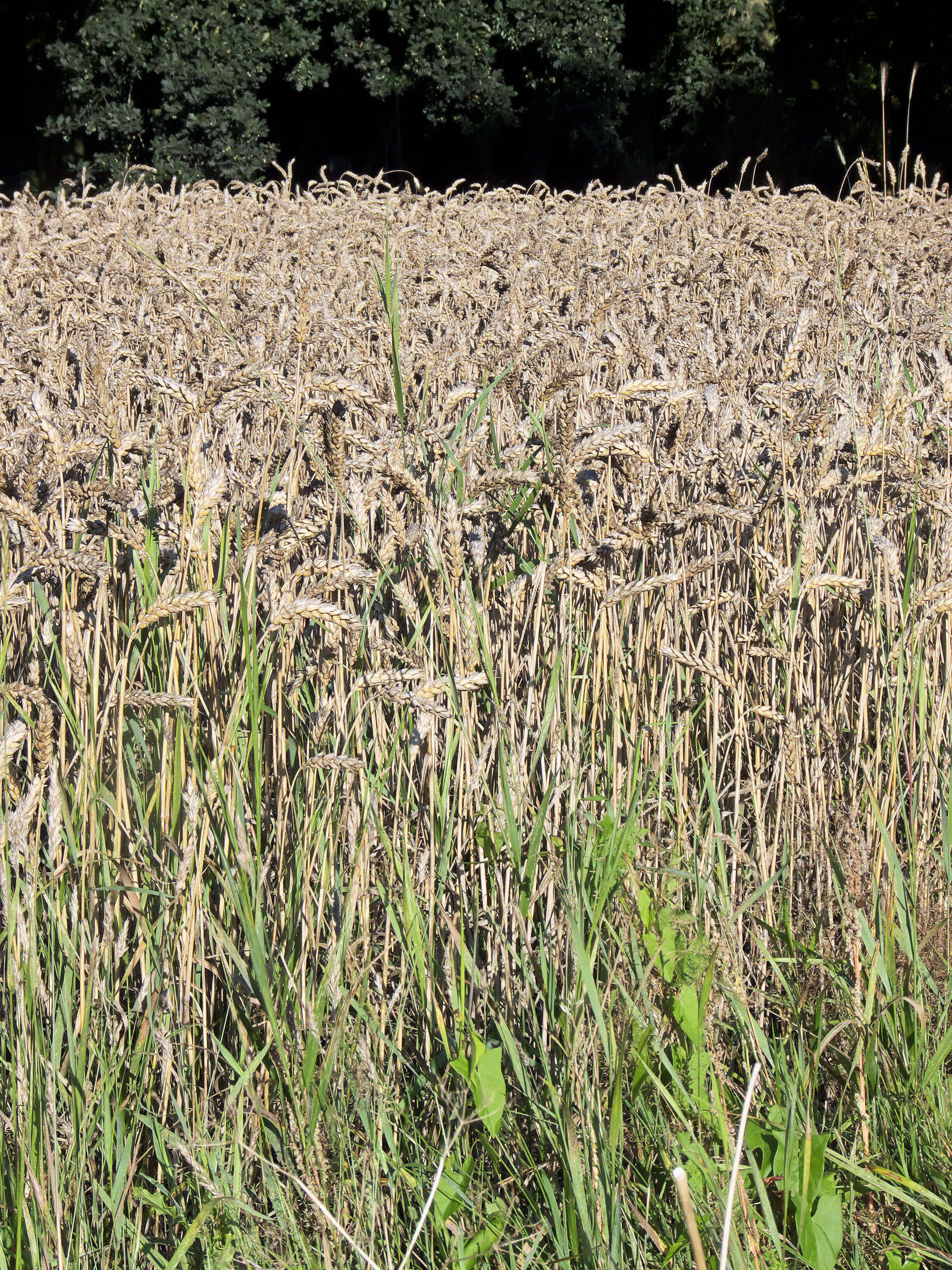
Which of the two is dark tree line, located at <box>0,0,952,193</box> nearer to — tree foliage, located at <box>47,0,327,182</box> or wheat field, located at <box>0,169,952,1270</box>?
tree foliage, located at <box>47,0,327,182</box>

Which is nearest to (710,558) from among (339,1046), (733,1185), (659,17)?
(339,1046)

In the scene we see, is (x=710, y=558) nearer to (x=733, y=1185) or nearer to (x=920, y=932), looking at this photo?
(x=920, y=932)

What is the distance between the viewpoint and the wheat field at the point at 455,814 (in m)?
1.44

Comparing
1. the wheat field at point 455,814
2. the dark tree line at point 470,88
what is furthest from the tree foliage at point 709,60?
the wheat field at point 455,814

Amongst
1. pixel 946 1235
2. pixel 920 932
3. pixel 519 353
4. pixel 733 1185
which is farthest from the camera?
pixel 519 353

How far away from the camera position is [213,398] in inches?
76.9

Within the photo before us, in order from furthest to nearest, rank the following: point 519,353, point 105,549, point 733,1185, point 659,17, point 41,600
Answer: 1. point 659,17
2. point 519,353
3. point 105,549
4. point 41,600
5. point 733,1185

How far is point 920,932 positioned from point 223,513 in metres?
1.32

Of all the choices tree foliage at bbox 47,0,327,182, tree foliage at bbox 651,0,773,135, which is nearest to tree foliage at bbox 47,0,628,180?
tree foliage at bbox 47,0,327,182

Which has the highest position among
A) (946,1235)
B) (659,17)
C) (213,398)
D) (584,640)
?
(659,17)

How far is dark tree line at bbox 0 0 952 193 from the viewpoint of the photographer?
1519 cm

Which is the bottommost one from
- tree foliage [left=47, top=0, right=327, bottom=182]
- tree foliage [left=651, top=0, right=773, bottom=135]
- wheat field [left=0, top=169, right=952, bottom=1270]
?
wheat field [left=0, top=169, right=952, bottom=1270]

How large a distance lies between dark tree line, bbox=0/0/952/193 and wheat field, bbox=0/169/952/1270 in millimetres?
14198

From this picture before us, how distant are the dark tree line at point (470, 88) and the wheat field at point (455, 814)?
14.2 metres
